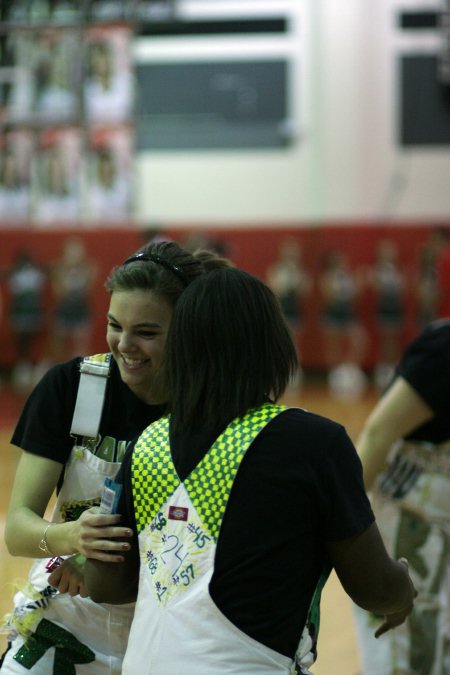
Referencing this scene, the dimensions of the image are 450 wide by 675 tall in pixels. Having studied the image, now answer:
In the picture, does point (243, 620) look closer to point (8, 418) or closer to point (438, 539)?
point (438, 539)

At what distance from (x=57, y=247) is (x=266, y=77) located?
11.2ft

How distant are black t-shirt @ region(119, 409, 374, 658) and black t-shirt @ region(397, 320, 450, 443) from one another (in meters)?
1.41

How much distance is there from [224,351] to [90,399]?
0.47 metres

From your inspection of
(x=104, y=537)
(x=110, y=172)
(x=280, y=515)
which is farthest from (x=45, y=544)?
(x=110, y=172)

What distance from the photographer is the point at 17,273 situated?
13.6m

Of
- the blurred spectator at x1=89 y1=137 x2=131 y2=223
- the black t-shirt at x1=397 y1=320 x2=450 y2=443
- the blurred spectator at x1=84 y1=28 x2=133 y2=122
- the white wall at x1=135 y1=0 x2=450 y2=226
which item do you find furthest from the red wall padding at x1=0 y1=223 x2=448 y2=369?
the black t-shirt at x1=397 y1=320 x2=450 y2=443

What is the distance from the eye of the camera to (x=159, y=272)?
2.12 metres

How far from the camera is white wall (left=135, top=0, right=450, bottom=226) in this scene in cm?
1419

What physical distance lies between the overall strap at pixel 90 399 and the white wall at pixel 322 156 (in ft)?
39.3

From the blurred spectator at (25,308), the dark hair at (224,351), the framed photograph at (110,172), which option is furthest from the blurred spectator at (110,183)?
the dark hair at (224,351)

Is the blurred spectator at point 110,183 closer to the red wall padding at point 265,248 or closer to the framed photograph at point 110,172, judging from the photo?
the framed photograph at point 110,172

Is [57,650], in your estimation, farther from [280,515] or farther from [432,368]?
[432,368]

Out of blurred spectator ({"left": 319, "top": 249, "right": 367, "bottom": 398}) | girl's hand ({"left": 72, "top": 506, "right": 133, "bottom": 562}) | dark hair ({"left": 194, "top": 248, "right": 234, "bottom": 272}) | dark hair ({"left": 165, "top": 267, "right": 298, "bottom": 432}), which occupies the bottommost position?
blurred spectator ({"left": 319, "top": 249, "right": 367, "bottom": 398})

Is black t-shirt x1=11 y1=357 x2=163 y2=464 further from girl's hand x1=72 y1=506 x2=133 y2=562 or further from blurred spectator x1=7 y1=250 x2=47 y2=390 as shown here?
blurred spectator x1=7 y1=250 x2=47 y2=390
